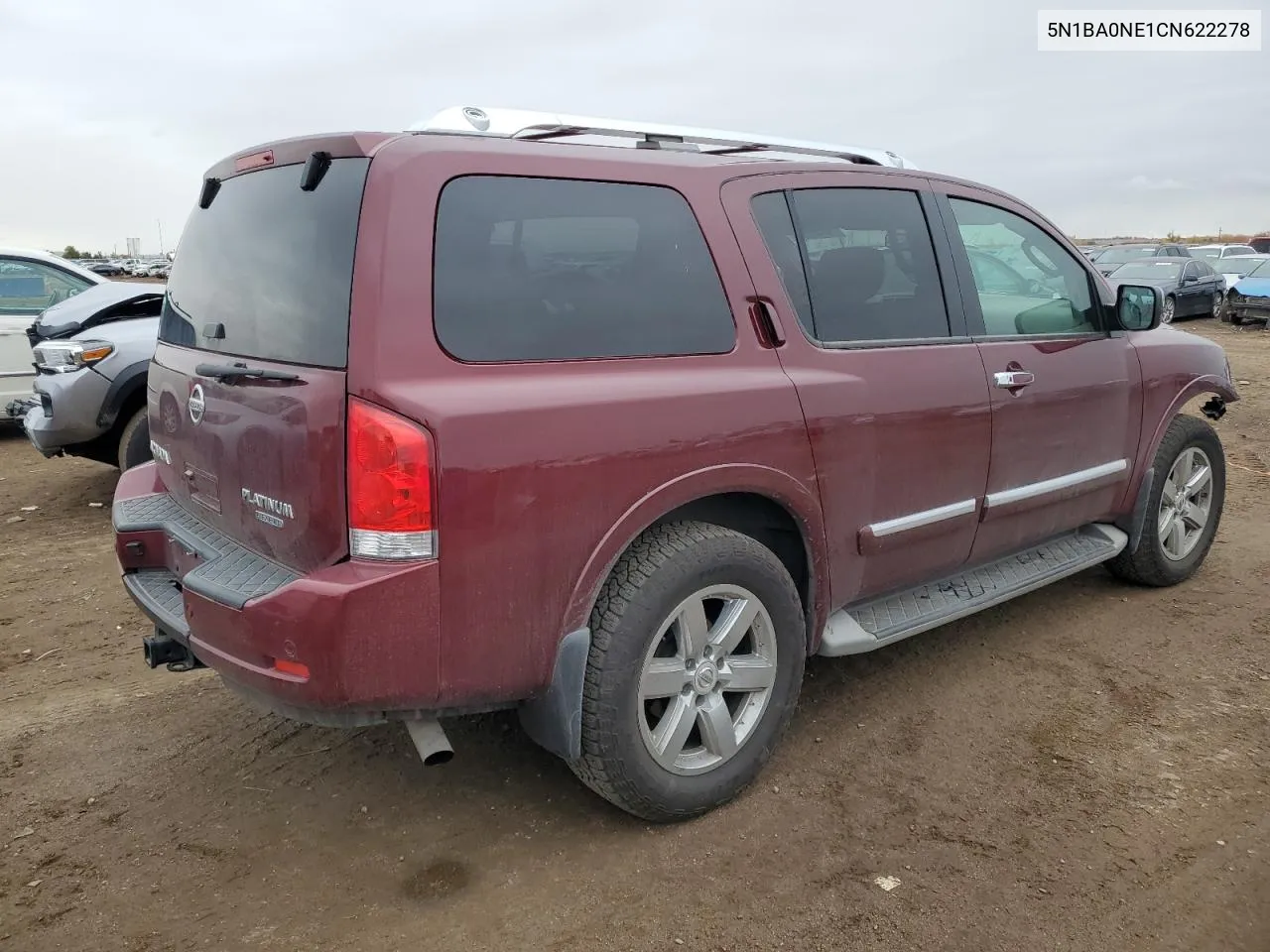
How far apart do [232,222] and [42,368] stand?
421 cm

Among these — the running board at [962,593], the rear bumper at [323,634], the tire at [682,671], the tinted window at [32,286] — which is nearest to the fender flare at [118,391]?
the tinted window at [32,286]

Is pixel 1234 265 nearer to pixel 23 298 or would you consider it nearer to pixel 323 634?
pixel 23 298

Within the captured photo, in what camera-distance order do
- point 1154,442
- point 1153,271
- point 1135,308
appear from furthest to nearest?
point 1153,271
point 1154,442
point 1135,308

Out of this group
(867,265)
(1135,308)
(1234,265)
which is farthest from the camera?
(1234,265)

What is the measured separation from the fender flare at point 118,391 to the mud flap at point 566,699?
4.64m

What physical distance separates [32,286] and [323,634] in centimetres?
781

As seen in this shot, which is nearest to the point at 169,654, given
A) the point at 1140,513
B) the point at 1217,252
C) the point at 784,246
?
the point at 784,246

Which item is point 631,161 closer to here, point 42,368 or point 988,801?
point 988,801

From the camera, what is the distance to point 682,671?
2795 millimetres

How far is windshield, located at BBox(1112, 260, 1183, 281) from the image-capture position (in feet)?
68.6

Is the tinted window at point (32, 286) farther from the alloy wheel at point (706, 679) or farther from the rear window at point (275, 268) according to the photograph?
the alloy wheel at point (706, 679)

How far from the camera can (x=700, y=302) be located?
9.38ft

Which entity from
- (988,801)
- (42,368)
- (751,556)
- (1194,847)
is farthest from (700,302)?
(42,368)

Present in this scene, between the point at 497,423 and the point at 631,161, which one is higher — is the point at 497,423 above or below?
below
